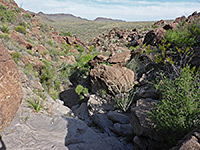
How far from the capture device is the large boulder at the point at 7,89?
11.7ft

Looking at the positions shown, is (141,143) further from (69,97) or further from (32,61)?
(32,61)

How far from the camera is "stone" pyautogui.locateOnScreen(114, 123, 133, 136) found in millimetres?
4541

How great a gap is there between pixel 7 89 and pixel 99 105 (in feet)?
13.0

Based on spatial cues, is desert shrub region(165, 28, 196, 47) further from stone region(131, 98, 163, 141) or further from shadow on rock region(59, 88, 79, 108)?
shadow on rock region(59, 88, 79, 108)

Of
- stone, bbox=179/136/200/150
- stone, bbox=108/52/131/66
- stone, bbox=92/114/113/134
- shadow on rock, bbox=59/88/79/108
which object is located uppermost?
stone, bbox=108/52/131/66

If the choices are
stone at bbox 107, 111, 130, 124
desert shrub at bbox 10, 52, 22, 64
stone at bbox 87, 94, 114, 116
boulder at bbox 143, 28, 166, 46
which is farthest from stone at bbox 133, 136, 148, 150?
desert shrub at bbox 10, 52, 22, 64

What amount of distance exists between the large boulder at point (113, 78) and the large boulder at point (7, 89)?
3.63 m

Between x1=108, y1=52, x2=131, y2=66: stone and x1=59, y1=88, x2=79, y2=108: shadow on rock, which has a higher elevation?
x1=108, y1=52, x2=131, y2=66: stone

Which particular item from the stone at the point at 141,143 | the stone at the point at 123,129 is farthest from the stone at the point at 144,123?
the stone at the point at 123,129

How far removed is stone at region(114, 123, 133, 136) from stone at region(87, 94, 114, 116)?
61.5 inches

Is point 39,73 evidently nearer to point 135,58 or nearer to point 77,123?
point 77,123

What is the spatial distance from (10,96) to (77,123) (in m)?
2.20

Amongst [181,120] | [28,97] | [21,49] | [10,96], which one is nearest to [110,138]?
[181,120]

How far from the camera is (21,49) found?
29.9 feet
